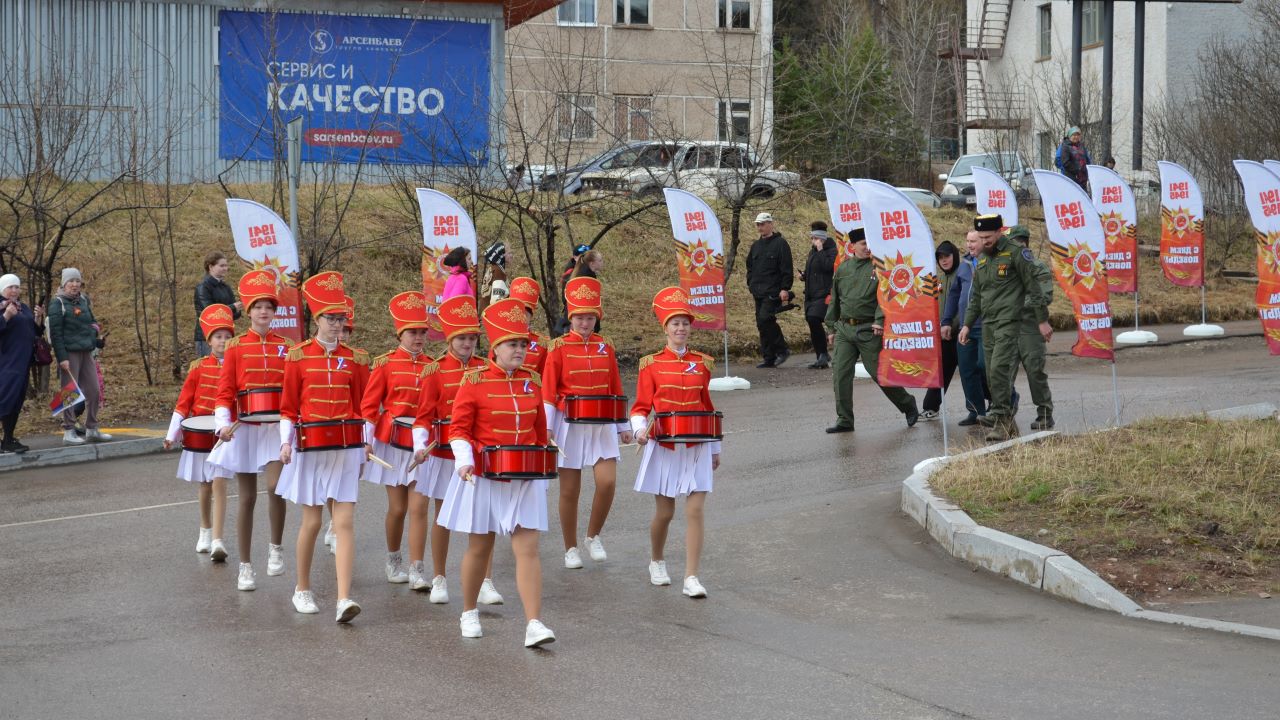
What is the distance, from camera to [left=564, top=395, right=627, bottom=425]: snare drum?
31.9 ft

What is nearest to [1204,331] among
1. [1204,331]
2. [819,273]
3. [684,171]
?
[1204,331]

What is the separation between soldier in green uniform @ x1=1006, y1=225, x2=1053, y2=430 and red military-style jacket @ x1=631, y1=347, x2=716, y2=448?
5333 mm

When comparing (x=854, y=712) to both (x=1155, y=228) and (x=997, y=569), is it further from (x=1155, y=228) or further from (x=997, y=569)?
(x=1155, y=228)

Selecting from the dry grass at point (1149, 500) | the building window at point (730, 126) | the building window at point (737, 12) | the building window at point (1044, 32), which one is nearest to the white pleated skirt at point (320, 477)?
the dry grass at point (1149, 500)

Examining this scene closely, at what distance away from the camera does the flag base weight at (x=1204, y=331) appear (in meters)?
23.3

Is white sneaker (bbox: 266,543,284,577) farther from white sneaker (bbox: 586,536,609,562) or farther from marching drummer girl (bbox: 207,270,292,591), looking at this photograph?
white sneaker (bbox: 586,536,609,562)

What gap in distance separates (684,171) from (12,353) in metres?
13.7

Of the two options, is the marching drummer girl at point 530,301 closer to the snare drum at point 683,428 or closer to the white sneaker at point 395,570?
the snare drum at point 683,428

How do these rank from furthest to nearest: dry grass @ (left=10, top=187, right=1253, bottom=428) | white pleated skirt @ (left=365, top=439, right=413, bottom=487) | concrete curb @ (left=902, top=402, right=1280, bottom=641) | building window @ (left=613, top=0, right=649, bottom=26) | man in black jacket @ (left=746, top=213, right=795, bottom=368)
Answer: building window @ (left=613, top=0, right=649, bottom=26), dry grass @ (left=10, top=187, right=1253, bottom=428), man in black jacket @ (left=746, top=213, right=795, bottom=368), white pleated skirt @ (left=365, top=439, right=413, bottom=487), concrete curb @ (left=902, top=402, right=1280, bottom=641)

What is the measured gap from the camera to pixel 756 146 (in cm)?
2444

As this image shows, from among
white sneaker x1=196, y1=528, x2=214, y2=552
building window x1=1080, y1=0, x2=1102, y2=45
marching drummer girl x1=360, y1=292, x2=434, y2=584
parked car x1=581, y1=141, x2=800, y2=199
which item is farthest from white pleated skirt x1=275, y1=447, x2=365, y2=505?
building window x1=1080, y1=0, x2=1102, y2=45

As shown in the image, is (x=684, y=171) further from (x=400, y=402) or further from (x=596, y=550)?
(x=400, y=402)

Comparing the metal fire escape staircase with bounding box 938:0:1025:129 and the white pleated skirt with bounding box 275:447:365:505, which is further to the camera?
the metal fire escape staircase with bounding box 938:0:1025:129

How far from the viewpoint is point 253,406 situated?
9.52 metres
